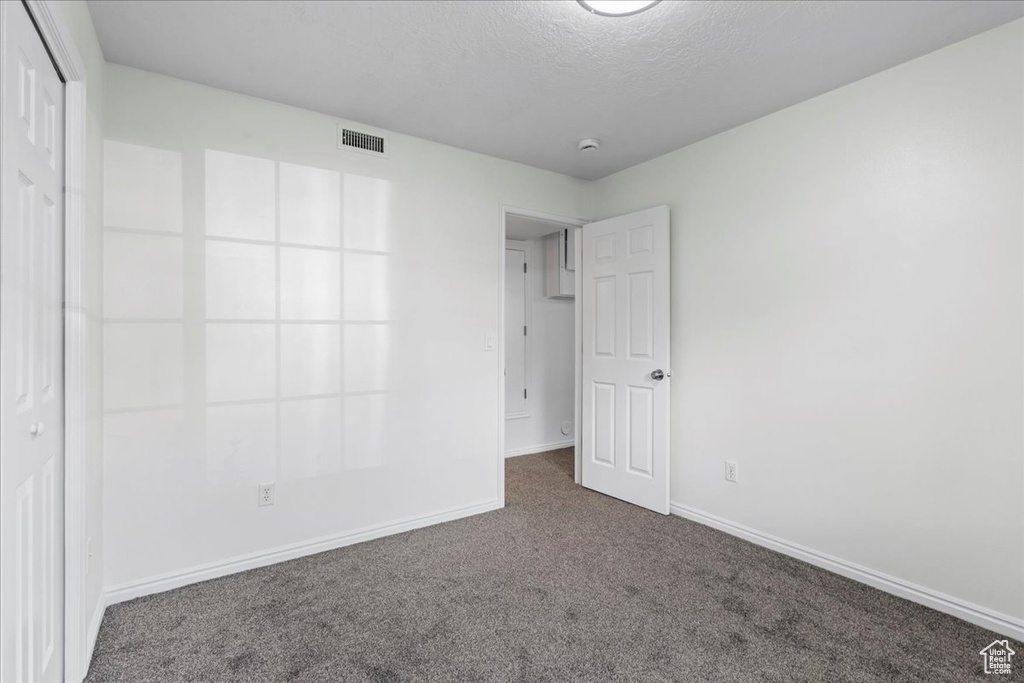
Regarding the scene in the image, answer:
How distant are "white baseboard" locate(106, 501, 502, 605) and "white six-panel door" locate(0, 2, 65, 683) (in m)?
0.63

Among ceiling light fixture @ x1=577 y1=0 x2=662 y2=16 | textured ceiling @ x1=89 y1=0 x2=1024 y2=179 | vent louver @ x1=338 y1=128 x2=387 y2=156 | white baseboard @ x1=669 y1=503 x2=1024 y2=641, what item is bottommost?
white baseboard @ x1=669 y1=503 x2=1024 y2=641

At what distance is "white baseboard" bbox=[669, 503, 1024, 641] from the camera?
74.7 inches

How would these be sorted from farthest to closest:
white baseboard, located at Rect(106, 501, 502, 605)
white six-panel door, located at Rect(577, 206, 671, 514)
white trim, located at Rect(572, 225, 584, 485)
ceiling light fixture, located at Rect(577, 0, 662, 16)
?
1. white trim, located at Rect(572, 225, 584, 485)
2. white six-panel door, located at Rect(577, 206, 671, 514)
3. white baseboard, located at Rect(106, 501, 502, 605)
4. ceiling light fixture, located at Rect(577, 0, 662, 16)

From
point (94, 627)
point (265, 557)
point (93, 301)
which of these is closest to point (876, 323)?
point (265, 557)

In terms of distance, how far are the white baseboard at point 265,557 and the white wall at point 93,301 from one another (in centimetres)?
15

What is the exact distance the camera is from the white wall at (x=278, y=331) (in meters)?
2.16

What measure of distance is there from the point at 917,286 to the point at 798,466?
3.41 feet

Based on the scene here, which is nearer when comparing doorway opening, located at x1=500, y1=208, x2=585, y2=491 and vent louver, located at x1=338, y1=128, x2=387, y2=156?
vent louver, located at x1=338, y1=128, x2=387, y2=156

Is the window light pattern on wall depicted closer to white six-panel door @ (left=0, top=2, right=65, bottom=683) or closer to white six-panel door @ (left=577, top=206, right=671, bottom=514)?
white six-panel door @ (left=0, top=2, right=65, bottom=683)

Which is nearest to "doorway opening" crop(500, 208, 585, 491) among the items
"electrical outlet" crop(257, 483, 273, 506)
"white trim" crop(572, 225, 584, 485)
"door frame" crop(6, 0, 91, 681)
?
"white trim" crop(572, 225, 584, 485)

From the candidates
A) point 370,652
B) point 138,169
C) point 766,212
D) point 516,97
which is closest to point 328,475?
point 370,652

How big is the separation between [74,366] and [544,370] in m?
Answer: 3.87

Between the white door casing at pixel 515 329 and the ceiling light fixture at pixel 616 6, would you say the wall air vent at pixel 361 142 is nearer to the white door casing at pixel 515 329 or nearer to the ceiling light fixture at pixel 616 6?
the ceiling light fixture at pixel 616 6

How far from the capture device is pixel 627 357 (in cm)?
337
